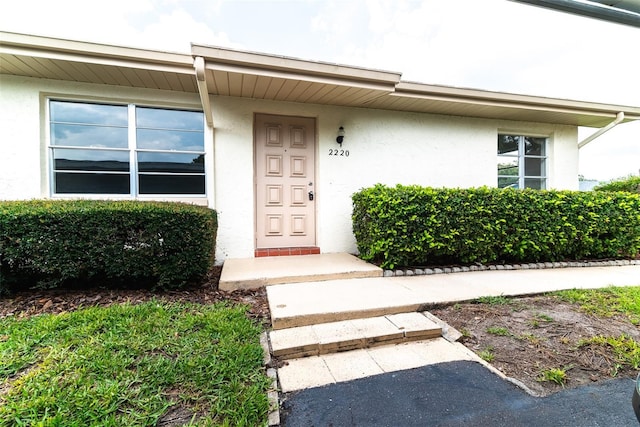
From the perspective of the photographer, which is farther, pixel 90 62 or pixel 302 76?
pixel 302 76

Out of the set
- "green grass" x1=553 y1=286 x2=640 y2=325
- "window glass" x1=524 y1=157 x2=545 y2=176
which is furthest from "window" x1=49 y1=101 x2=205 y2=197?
"window glass" x1=524 y1=157 x2=545 y2=176

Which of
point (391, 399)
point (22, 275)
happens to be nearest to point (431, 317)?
point (391, 399)

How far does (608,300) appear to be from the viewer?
3.02 m

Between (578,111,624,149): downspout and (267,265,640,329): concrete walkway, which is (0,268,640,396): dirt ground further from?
(578,111,624,149): downspout

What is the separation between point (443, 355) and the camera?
2.08 metres

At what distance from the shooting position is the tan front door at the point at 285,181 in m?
4.88

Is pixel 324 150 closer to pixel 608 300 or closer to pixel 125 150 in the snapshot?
pixel 125 150

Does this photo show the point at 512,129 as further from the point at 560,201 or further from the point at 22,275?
the point at 22,275

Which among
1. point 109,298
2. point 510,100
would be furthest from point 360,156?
point 109,298

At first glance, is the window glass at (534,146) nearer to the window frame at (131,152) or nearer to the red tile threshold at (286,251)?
the red tile threshold at (286,251)

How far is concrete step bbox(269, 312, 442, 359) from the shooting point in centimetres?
210

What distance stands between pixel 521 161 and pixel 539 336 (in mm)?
5310

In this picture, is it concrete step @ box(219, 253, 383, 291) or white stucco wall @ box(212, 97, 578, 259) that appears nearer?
concrete step @ box(219, 253, 383, 291)

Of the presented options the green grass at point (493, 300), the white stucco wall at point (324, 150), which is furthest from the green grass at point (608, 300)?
the white stucco wall at point (324, 150)
